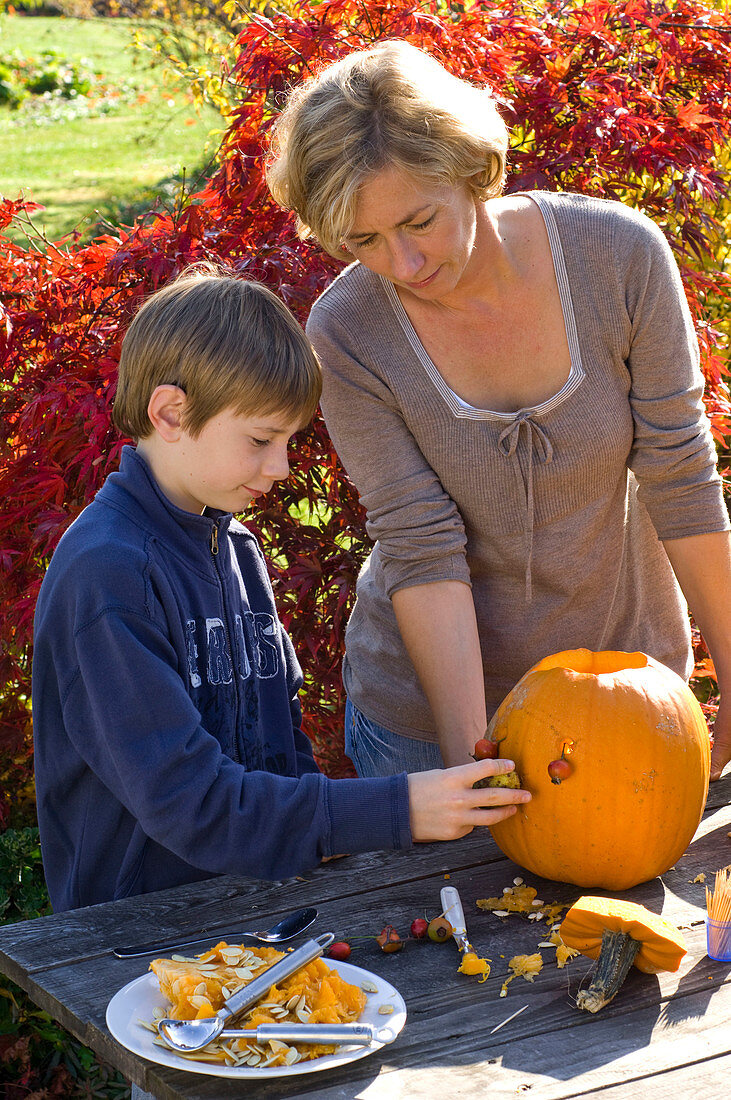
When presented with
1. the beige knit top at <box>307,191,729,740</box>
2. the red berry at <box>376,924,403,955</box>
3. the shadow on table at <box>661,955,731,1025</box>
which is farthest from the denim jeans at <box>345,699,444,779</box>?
the shadow on table at <box>661,955,731,1025</box>

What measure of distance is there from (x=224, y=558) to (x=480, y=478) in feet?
1.69

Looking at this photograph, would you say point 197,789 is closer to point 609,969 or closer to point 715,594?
point 609,969

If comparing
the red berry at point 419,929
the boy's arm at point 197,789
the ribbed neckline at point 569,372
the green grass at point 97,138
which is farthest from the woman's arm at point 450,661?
the green grass at point 97,138

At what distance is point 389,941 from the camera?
1.62 metres

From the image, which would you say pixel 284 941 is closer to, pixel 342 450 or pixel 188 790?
pixel 188 790

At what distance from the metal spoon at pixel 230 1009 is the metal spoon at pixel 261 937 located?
177 mm

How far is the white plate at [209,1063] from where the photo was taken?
4.32 ft

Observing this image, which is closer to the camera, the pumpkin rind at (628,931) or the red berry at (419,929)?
the pumpkin rind at (628,931)

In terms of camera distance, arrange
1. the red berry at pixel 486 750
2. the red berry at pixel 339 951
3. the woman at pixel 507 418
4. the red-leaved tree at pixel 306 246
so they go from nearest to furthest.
→ the red berry at pixel 339 951 → the red berry at pixel 486 750 → the woman at pixel 507 418 → the red-leaved tree at pixel 306 246

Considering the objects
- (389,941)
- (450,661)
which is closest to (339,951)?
(389,941)

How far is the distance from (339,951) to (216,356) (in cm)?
96

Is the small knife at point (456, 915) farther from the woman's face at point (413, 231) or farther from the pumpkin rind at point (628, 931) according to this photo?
the woman's face at point (413, 231)

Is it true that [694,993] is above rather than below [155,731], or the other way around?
below

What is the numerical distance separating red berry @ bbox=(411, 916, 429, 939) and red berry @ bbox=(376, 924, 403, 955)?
3 cm
